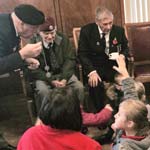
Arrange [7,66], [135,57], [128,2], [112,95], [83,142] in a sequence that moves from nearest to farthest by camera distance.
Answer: [83,142] < [7,66] < [112,95] < [135,57] < [128,2]

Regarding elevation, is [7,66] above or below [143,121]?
above

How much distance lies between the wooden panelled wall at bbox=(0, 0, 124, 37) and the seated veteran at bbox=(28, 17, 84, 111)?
0.64 metres

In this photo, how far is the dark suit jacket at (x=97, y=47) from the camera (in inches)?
147

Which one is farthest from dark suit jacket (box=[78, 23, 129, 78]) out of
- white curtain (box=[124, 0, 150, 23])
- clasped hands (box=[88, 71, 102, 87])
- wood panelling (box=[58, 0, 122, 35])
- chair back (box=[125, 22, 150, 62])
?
white curtain (box=[124, 0, 150, 23])

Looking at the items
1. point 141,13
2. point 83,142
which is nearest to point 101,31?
point 141,13

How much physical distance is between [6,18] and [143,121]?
1439 millimetres

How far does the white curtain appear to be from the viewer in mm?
4527

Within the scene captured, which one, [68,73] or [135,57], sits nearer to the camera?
[68,73]

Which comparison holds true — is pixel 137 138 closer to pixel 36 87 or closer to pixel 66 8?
pixel 36 87

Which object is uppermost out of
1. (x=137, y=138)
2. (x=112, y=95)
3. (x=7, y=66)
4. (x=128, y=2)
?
(x=128, y=2)

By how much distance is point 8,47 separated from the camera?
292cm

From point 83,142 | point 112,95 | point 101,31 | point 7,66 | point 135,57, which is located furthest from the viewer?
point 135,57

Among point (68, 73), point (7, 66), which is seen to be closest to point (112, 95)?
point (68, 73)

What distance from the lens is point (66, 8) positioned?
4324mm
